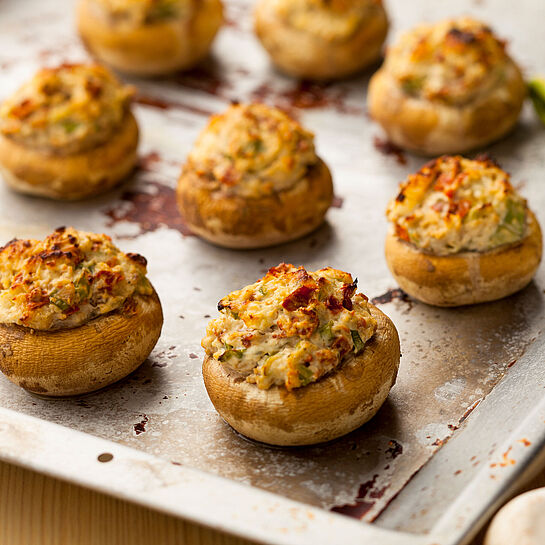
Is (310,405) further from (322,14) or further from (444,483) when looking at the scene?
(322,14)

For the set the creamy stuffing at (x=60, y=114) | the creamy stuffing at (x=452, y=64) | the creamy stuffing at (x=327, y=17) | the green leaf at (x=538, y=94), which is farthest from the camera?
the creamy stuffing at (x=327, y=17)

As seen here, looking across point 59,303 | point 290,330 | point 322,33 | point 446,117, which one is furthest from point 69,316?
point 322,33

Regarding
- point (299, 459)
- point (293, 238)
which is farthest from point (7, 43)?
point (299, 459)

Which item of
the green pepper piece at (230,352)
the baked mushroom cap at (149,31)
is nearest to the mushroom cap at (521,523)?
the green pepper piece at (230,352)

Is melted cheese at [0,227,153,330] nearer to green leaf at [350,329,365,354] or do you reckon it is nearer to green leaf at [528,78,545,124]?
green leaf at [350,329,365,354]

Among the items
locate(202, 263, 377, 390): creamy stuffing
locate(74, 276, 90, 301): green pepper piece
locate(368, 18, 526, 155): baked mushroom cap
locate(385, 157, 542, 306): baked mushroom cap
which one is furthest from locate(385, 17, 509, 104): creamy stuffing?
locate(74, 276, 90, 301): green pepper piece

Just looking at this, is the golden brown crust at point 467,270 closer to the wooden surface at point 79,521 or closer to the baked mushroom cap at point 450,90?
the wooden surface at point 79,521

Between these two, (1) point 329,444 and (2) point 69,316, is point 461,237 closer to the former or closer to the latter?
(1) point 329,444
